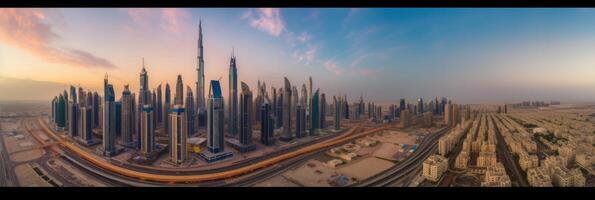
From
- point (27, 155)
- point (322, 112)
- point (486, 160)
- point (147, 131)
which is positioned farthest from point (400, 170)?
point (27, 155)

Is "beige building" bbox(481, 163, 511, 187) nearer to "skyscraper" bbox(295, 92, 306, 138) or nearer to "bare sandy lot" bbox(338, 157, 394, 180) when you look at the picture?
"bare sandy lot" bbox(338, 157, 394, 180)

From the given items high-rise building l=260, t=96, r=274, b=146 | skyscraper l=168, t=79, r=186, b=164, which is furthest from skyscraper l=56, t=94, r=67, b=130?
high-rise building l=260, t=96, r=274, b=146

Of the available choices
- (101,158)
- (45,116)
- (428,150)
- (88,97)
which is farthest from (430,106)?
(45,116)

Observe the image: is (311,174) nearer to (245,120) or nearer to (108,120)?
(245,120)

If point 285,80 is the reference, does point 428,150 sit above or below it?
below

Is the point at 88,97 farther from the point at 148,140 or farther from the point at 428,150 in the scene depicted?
the point at 428,150
